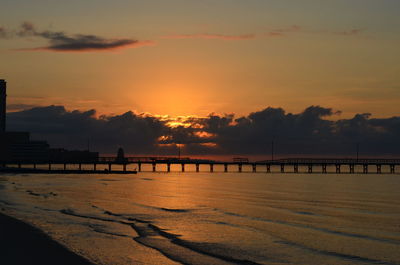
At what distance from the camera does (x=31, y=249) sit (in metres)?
24.7

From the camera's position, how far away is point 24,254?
23359 millimetres

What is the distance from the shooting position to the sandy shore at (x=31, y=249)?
865 inches

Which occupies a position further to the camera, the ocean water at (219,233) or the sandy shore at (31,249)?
the ocean water at (219,233)

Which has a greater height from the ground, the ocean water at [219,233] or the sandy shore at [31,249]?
the sandy shore at [31,249]

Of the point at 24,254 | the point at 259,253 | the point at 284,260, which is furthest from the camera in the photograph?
the point at 259,253

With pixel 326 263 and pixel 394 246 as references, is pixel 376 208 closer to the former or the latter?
pixel 394 246

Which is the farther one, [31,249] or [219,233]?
[219,233]

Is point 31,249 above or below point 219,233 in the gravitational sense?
above

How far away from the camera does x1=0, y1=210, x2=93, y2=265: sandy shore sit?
22.0 m

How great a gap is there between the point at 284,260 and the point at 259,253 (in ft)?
6.64

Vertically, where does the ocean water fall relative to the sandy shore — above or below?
below

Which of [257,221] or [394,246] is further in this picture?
[257,221]

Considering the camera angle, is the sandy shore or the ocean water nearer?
the sandy shore

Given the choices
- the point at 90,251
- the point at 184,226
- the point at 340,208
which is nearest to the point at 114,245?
the point at 90,251
